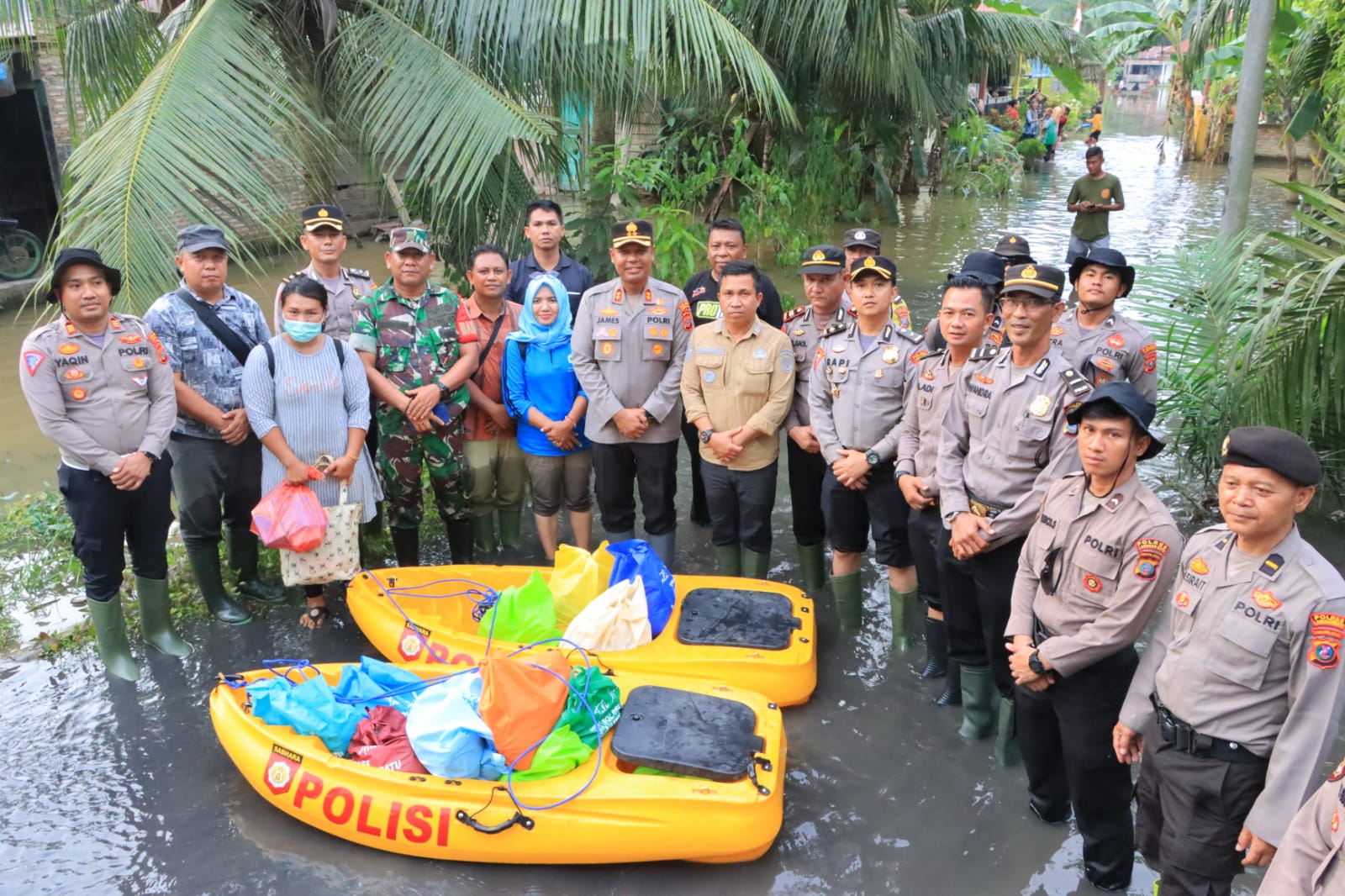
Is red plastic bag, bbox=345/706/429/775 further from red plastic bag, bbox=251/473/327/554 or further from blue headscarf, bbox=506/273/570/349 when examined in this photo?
blue headscarf, bbox=506/273/570/349

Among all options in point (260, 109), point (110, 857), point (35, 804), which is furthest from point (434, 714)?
point (260, 109)

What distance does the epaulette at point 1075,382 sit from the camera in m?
3.63

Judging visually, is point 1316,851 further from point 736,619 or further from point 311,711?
point 311,711

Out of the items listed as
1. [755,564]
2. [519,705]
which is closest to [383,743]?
[519,705]

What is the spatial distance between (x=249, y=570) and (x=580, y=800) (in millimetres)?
3048

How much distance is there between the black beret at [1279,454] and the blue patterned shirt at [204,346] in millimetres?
4375

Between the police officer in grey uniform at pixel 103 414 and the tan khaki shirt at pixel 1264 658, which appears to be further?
the police officer in grey uniform at pixel 103 414

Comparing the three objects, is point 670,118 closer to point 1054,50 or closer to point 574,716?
point 1054,50

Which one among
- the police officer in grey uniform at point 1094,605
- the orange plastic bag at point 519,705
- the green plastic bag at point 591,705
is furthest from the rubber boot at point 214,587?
the police officer in grey uniform at point 1094,605

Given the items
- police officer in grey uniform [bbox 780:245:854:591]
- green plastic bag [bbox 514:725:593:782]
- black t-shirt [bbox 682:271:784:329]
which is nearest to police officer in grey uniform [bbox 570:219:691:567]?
black t-shirt [bbox 682:271:784:329]

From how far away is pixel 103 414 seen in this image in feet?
14.6

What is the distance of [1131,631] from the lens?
10.1 feet

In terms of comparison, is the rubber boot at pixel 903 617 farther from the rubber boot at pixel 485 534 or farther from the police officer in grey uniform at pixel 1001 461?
the rubber boot at pixel 485 534

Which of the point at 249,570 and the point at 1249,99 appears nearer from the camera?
the point at 249,570
